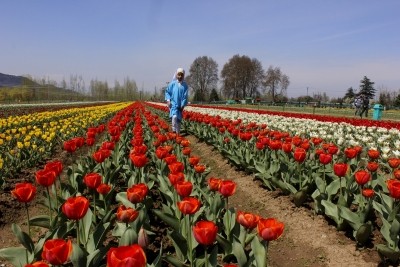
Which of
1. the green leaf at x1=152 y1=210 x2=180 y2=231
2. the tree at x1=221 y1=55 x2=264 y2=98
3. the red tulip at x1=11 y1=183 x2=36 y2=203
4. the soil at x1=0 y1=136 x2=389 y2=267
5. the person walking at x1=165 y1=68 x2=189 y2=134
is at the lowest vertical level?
the soil at x1=0 y1=136 x2=389 y2=267

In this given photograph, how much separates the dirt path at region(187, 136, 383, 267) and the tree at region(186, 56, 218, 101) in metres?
86.4

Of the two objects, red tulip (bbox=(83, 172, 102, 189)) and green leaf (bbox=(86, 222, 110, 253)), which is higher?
red tulip (bbox=(83, 172, 102, 189))

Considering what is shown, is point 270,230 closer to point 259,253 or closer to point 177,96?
point 259,253

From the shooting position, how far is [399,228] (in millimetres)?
3559

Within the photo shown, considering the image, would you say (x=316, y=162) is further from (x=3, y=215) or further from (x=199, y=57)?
(x=199, y=57)

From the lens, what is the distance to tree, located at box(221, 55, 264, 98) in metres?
85.7

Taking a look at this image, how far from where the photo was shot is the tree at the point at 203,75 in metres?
92.6

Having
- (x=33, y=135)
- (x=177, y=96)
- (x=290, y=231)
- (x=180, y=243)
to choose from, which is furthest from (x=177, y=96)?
(x=180, y=243)

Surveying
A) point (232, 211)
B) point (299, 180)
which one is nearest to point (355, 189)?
point (299, 180)

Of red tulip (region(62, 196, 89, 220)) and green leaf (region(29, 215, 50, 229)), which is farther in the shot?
green leaf (region(29, 215, 50, 229))

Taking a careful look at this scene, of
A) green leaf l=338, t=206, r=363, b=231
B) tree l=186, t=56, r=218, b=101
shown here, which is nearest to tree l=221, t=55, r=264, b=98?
tree l=186, t=56, r=218, b=101

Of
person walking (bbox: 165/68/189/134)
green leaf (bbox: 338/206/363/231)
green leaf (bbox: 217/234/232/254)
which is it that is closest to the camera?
green leaf (bbox: 217/234/232/254)

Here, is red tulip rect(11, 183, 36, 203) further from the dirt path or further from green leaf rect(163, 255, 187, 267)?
the dirt path

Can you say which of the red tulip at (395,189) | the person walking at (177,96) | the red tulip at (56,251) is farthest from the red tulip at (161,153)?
the person walking at (177,96)
